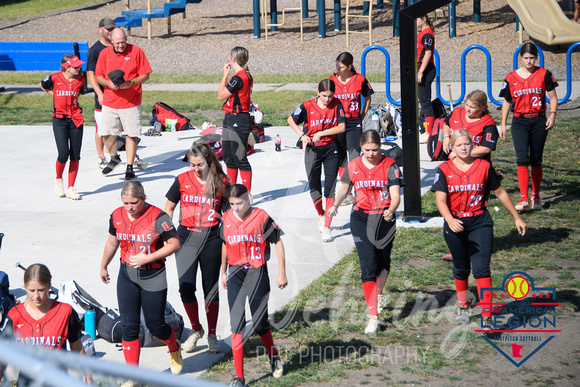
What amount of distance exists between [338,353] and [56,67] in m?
17.3

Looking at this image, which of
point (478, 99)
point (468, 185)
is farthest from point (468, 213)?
point (478, 99)

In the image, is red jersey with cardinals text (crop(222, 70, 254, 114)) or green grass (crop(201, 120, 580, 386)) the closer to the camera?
green grass (crop(201, 120, 580, 386))

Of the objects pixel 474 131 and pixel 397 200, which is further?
pixel 474 131

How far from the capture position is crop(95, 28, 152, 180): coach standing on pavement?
10.4 metres

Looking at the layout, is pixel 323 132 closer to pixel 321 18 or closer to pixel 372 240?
pixel 372 240

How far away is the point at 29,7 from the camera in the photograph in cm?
3528

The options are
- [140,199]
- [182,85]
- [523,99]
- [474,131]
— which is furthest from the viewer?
[182,85]

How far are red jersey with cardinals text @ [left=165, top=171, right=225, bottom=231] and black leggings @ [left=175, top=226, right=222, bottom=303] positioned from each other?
0.23 feet

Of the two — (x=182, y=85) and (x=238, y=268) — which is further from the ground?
(x=182, y=85)

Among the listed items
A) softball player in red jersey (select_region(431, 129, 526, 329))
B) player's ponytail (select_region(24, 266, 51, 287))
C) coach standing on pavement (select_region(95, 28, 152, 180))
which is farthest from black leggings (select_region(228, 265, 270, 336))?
coach standing on pavement (select_region(95, 28, 152, 180))

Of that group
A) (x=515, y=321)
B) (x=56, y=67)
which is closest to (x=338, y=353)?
(x=515, y=321)

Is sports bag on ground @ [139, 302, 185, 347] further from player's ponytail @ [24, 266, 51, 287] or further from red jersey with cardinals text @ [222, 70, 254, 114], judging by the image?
red jersey with cardinals text @ [222, 70, 254, 114]

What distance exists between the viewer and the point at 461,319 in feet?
20.0

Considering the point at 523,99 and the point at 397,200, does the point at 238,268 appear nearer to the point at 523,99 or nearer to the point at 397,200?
the point at 397,200
